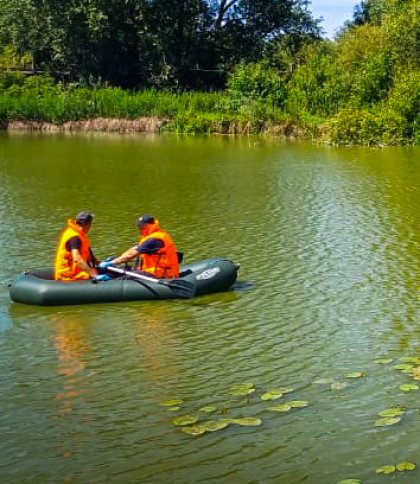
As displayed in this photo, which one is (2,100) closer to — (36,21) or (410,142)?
(36,21)

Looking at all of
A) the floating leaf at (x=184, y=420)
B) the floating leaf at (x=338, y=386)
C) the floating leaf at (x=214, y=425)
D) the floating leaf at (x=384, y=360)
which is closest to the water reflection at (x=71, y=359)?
the floating leaf at (x=184, y=420)

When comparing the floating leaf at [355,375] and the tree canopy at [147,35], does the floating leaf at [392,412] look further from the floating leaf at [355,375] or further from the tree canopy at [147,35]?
the tree canopy at [147,35]

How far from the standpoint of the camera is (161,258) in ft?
35.8

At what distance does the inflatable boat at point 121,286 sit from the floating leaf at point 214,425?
4045 millimetres

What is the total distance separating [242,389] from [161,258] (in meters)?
3.72

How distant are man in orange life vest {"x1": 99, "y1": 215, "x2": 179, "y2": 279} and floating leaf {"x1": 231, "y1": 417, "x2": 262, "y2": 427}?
4348 mm

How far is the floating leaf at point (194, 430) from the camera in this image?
21.5 ft

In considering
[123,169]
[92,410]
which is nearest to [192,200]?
[123,169]

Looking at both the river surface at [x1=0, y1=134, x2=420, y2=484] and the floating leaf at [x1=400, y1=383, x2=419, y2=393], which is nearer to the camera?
the river surface at [x1=0, y1=134, x2=420, y2=484]

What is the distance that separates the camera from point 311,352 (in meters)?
8.77

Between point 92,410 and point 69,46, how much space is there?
164ft

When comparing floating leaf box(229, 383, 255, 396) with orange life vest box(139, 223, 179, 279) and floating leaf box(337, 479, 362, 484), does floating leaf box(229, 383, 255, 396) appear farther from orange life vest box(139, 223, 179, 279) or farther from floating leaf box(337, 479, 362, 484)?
orange life vest box(139, 223, 179, 279)

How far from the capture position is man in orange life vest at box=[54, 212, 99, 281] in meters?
10.6

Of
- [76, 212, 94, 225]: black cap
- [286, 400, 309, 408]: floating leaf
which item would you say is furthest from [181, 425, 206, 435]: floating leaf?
[76, 212, 94, 225]: black cap
